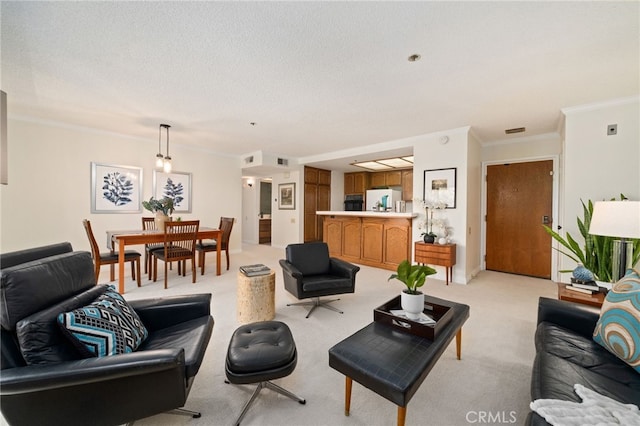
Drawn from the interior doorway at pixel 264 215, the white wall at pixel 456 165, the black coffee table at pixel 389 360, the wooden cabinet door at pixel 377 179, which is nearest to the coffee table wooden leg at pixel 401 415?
the black coffee table at pixel 389 360

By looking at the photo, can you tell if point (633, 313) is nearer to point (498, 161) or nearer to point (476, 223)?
point (476, 223)

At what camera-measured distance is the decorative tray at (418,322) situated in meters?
1.61

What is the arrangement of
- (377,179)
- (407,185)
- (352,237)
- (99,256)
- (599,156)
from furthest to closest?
(377,179) < (407,185) < (352,237) < (99,256) < (599,156)

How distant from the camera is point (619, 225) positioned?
203 cm

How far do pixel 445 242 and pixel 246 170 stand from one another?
509 cm

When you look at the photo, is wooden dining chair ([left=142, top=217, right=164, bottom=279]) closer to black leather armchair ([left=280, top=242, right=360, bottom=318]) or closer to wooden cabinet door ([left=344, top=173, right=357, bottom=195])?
black leather armchair ([left=280, top=242, right=360, bottom=318])

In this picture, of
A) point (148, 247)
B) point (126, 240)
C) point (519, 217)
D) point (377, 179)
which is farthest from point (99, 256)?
point (519, 217)

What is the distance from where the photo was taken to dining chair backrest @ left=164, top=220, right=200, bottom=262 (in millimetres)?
3721

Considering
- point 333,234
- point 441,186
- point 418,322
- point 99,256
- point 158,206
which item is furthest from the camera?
point 333,234

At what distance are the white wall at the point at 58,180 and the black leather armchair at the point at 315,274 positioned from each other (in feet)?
11.7

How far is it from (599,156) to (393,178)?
14.0ft

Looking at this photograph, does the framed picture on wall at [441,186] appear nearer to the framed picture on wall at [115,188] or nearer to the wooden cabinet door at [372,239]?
the wooden cabinet door at [372,239]

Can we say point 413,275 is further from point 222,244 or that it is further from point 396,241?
point 222,244

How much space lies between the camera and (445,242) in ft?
13.6
